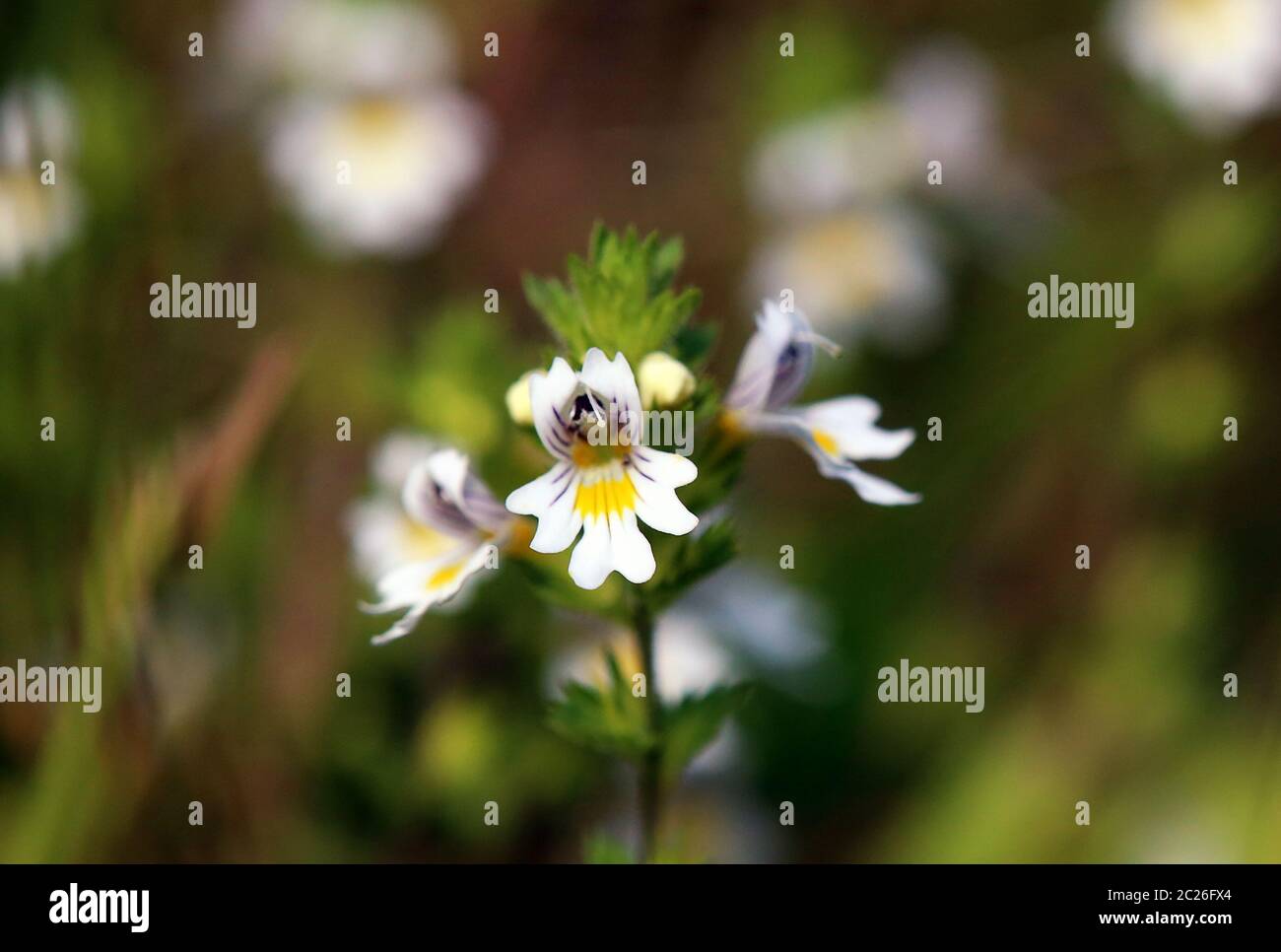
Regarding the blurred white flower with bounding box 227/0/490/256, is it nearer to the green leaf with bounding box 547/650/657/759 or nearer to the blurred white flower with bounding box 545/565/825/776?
the blurred white flower with bounding box 545/565/825/776

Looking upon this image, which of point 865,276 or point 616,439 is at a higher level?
point 865,276

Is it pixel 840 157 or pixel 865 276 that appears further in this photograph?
pixel 865 276

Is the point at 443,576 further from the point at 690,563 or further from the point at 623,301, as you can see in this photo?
the point at 623,301

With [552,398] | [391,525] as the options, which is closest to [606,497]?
[552,398]

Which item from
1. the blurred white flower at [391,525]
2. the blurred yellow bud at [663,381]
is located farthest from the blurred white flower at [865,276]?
the blurred yellow bud at [663,381]

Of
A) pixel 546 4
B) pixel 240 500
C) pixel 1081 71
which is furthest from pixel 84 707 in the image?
pixel 1081 71

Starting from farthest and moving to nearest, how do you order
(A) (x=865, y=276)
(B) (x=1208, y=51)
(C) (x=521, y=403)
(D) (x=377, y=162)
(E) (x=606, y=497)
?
1. (D) (x=377, y=162)
2. (A) (x=865, y=276)
3. (B) (x=1208, y=51)
4. (C) (x=521, y=403)
5. (E) (x=606, y=497)

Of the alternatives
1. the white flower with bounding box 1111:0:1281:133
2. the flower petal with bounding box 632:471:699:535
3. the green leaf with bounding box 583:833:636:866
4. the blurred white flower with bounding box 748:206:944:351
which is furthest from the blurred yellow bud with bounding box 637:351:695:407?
the white flower with bounding box 1111:0:1281:133
